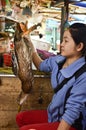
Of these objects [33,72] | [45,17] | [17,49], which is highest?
[45,17]

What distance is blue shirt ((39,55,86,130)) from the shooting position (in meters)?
2.03

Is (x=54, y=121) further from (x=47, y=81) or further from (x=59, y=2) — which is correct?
(x=59, y=2)

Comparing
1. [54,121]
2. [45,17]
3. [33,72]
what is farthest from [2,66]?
[54,121]

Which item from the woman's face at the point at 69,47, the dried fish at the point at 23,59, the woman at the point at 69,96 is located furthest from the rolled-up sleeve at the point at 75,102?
the dried fish at the point at 23,59

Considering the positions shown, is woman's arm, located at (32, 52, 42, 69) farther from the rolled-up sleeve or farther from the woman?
the rolled-up sleeve

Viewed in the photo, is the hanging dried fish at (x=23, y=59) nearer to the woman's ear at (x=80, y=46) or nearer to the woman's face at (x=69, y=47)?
the woman's face at (x=69, y=47)

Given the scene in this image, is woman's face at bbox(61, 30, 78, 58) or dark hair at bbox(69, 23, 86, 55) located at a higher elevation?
dark hair at bbox(69, 23, 86, 55)

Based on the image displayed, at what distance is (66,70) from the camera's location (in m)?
2.20

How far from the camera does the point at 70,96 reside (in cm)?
205

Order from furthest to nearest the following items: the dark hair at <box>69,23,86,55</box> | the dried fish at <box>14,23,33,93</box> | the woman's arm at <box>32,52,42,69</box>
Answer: the woman's arm at <box>32,52,42,69</box>, the dried fish at <box>14,23,33,93</box>, the dark hair at <box>69,23,86,55</box>

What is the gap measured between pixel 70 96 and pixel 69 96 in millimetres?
17

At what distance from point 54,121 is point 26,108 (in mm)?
583

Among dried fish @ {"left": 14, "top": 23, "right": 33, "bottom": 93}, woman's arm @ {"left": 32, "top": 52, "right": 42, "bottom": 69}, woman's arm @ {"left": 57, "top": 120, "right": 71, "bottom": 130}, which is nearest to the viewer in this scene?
woman's arm @ {"left": 57, "top": 120, "right": 71, "bottom": 130}

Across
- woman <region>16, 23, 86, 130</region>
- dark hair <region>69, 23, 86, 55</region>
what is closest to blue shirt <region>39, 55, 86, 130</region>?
woman <region>16, 23, 86, 130</region>
